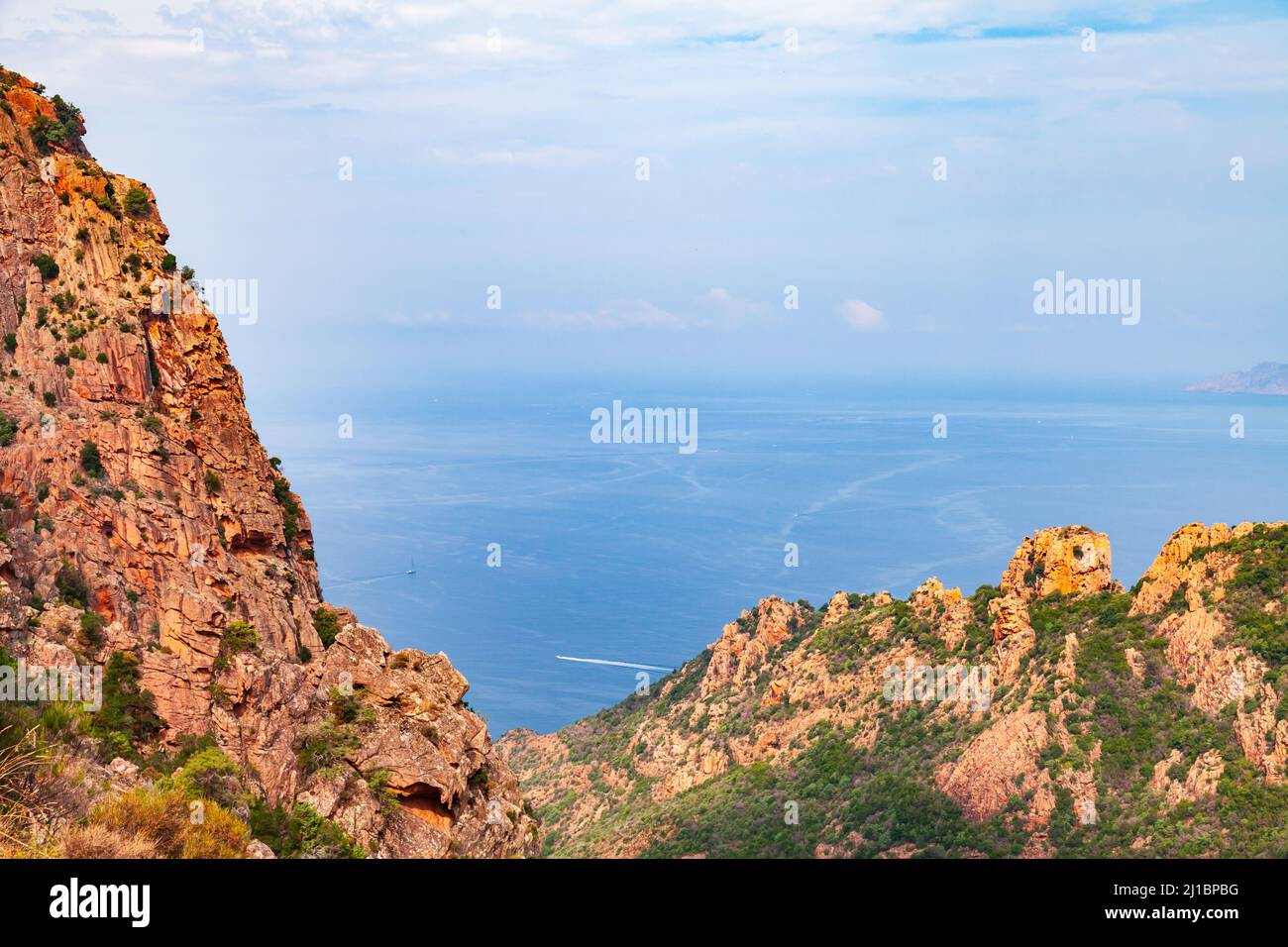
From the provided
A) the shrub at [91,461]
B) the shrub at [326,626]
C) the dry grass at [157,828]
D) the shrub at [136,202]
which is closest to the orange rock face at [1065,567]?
the shrub at [326,626]

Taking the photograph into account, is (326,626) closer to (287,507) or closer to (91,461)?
(287,507)

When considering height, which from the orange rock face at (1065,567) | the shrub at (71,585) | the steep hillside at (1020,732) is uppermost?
the orange rock face at (1065,567)

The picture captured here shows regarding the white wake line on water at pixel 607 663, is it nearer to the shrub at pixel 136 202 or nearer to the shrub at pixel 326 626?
the shrub at pixel 326 626

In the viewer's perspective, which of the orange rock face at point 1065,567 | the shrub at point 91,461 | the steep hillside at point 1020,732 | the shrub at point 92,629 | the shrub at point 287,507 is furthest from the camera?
the orange rock face at point 1065,567

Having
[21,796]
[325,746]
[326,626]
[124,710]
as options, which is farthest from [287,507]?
[21,796]

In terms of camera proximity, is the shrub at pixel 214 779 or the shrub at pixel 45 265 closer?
the shrub at pixel 214 779
